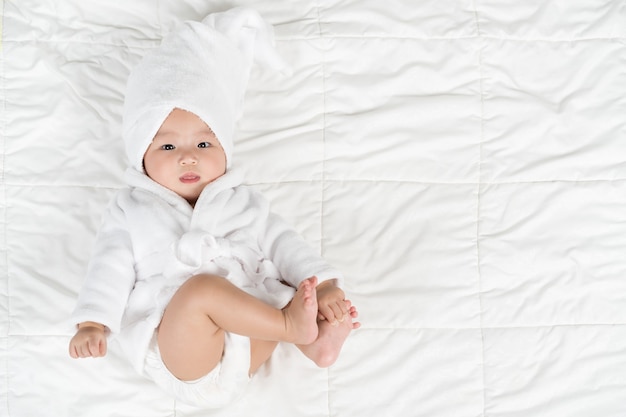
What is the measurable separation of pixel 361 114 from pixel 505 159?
297mm

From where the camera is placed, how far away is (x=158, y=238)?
4.47 ft

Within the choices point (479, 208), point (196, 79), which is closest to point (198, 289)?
point (196, 79)

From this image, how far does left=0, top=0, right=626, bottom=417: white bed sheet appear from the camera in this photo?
55.3 inches

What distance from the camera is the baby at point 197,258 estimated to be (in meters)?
1.25

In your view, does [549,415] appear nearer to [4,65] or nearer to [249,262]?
[249,262]

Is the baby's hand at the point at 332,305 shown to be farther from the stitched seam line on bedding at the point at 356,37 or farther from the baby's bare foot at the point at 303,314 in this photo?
the stitched seam line on bedding at the point at 356,37

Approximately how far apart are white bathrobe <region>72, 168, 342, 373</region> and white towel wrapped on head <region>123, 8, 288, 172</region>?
0.27 feet

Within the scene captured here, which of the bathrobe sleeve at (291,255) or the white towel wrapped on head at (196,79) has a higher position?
the white towel wrapped on head at (196,79)

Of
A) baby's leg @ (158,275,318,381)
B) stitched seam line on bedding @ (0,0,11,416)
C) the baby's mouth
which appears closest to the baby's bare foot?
baby's leg @ (158,275,318,381)

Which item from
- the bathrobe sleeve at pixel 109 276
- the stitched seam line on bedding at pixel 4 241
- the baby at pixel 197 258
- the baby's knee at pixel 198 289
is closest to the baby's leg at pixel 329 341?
the baby at pixel 197 258

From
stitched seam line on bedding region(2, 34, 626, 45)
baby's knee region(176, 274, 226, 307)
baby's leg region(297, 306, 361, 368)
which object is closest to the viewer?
baby's knee region(176, 274, 226, 307)

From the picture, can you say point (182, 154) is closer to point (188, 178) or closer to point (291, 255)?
point (188, 178)

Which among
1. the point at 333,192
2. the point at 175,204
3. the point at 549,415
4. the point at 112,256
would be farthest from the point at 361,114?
the point at 549,415

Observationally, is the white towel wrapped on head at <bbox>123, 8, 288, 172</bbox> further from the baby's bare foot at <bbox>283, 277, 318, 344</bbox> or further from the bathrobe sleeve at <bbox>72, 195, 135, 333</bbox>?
the baby's bare foot at <bbox>283, 277, 318, 344</bbox>
